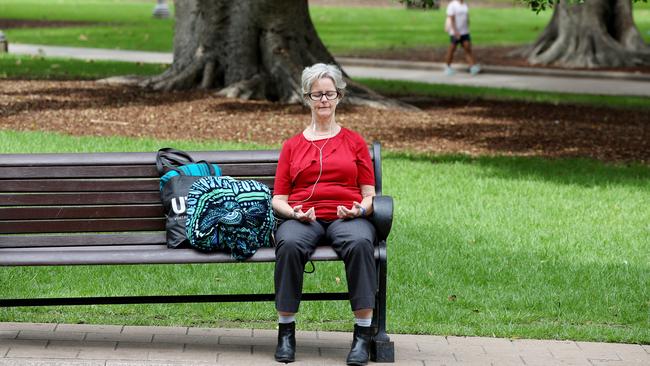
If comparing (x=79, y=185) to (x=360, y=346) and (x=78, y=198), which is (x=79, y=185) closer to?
(x=78, y=198)

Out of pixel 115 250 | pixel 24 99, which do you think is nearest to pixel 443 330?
pixel 115 250

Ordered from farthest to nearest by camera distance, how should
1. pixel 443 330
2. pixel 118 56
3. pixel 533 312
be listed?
pixel 118 56 < pixel 533 312 < pixel 443 330

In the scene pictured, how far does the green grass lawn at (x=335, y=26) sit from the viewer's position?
97.1 ft

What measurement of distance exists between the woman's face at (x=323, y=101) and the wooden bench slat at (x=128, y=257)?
2.17ft

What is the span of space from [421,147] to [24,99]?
5.29 m

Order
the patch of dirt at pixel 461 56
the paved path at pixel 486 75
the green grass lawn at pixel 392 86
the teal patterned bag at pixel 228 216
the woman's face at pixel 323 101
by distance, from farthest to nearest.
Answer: the patch of dirt at pixel 461 56
the paved path at pixel 486 75
the green grass lawn at pixel 392 86
the woman's face at pixel 323 101
the teal patterned bag at pixel 228 216

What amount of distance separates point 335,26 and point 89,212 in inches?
1183

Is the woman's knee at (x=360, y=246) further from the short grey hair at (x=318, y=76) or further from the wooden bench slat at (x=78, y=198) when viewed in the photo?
the wooden bench slat at (x=78, y=198)

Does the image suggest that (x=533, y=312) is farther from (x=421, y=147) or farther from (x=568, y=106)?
(x=568, y=106)

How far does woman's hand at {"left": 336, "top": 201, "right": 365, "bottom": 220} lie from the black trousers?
0.35 ft

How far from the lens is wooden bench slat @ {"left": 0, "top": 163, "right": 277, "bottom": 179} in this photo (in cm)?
618

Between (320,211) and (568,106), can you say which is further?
(568,106)

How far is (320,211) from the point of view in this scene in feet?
20.1

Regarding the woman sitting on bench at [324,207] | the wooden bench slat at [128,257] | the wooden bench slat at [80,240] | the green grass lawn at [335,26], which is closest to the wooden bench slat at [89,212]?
the wooden bench slat at [80,240]
